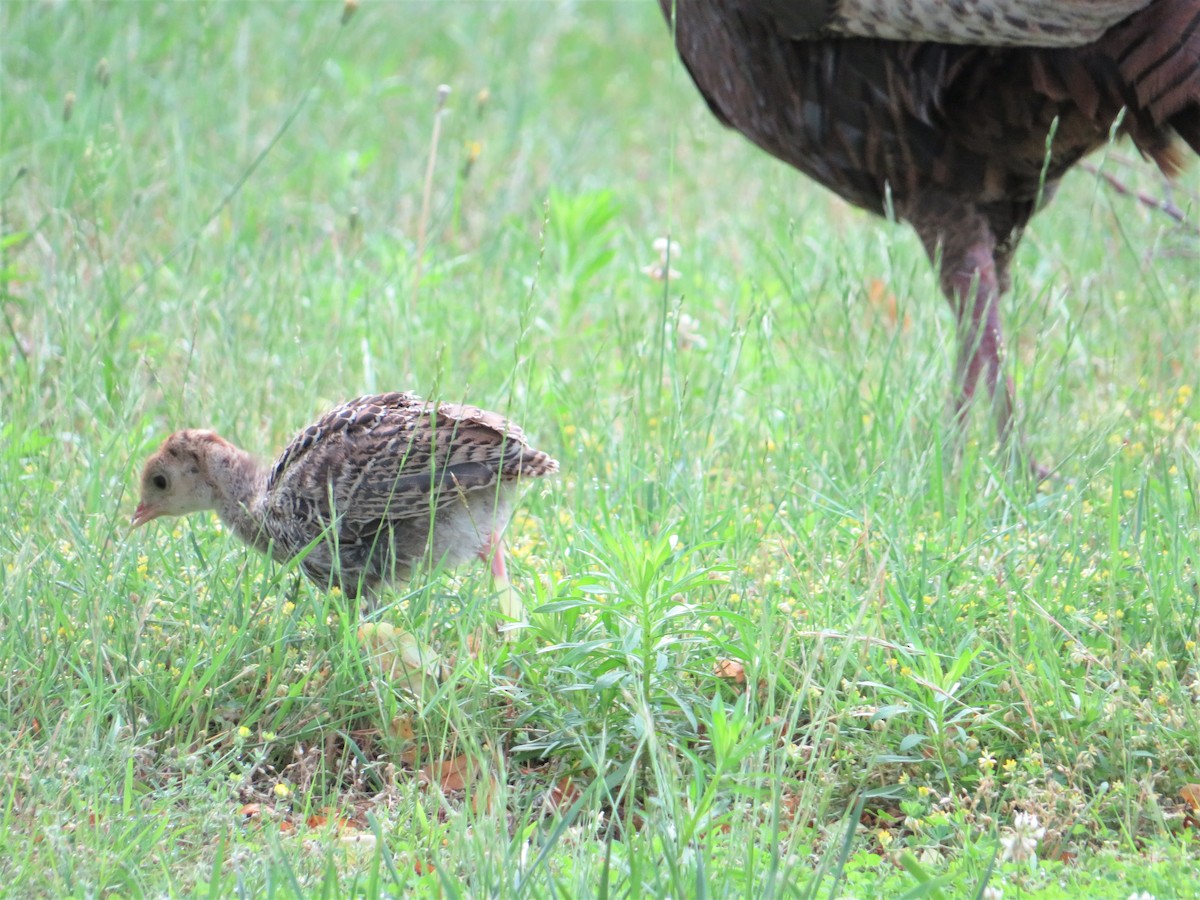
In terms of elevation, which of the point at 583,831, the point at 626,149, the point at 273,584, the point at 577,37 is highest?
the point at 577,37

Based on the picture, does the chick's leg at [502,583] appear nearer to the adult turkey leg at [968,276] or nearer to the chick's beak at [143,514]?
the chick's beak at [143,514]

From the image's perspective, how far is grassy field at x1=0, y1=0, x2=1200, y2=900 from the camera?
2.59 m

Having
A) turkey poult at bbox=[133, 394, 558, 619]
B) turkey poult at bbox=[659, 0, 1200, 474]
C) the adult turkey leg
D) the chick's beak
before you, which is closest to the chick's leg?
turkey poult at bbox=[133, 394, 558, 619]

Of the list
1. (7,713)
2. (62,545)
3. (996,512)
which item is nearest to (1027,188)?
(996,512)

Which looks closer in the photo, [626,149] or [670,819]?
[670,819]

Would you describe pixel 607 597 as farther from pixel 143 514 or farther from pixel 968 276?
pixel 968 276

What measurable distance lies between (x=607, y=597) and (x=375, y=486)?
0.58 m

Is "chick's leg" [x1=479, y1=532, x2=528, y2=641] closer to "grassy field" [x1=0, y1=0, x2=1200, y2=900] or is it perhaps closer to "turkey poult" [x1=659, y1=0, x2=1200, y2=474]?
"grassy field" [x1=0, y1=0, x2=1200, y2=900]

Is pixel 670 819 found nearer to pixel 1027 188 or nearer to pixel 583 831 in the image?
pixel 583 831

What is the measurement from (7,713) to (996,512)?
2.48 metres

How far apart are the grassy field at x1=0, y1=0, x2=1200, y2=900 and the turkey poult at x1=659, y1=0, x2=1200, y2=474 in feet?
0.67

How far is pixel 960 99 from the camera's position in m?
4.12

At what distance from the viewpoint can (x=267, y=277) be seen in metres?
5.59

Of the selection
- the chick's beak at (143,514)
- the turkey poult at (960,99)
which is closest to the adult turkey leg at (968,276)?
the turkey poult at (960,99)
